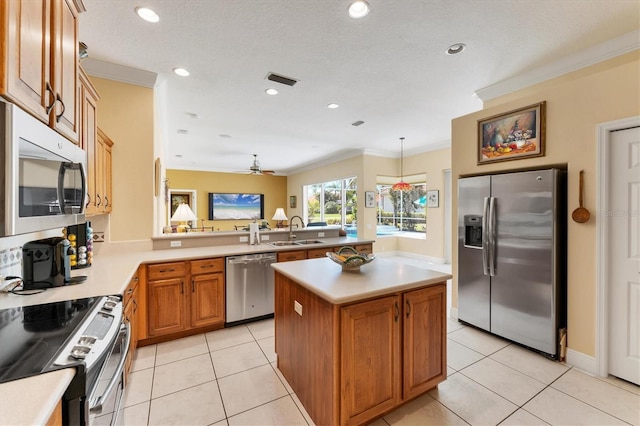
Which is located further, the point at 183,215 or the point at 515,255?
the point at 183,215

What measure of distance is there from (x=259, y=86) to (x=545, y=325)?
13.1ft

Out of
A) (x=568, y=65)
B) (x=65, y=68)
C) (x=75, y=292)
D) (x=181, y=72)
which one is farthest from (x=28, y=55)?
(x=568, y=65)

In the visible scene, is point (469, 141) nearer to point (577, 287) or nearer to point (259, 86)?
point (577, 287)

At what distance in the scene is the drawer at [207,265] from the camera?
294cm

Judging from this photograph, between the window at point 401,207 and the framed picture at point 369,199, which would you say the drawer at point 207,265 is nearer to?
the framed picture at point 369,199

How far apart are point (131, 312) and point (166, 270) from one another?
614 mm

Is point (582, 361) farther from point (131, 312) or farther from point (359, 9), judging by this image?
point (131, 312)

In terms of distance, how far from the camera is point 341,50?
2643mm

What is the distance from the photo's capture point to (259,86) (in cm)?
341

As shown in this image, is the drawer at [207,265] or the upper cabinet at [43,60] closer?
the upper cabinet at [43,60]

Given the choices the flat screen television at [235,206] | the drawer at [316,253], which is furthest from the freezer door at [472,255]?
the flat screen television at [235,206]

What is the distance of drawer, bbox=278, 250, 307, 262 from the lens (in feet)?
11.4

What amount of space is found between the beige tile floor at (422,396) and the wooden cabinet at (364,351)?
0.56 feet

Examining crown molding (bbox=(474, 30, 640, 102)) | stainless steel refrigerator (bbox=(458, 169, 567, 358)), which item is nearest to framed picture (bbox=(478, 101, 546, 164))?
stainless steel refrigerator (bbox=(458, 169, 567, 358))
